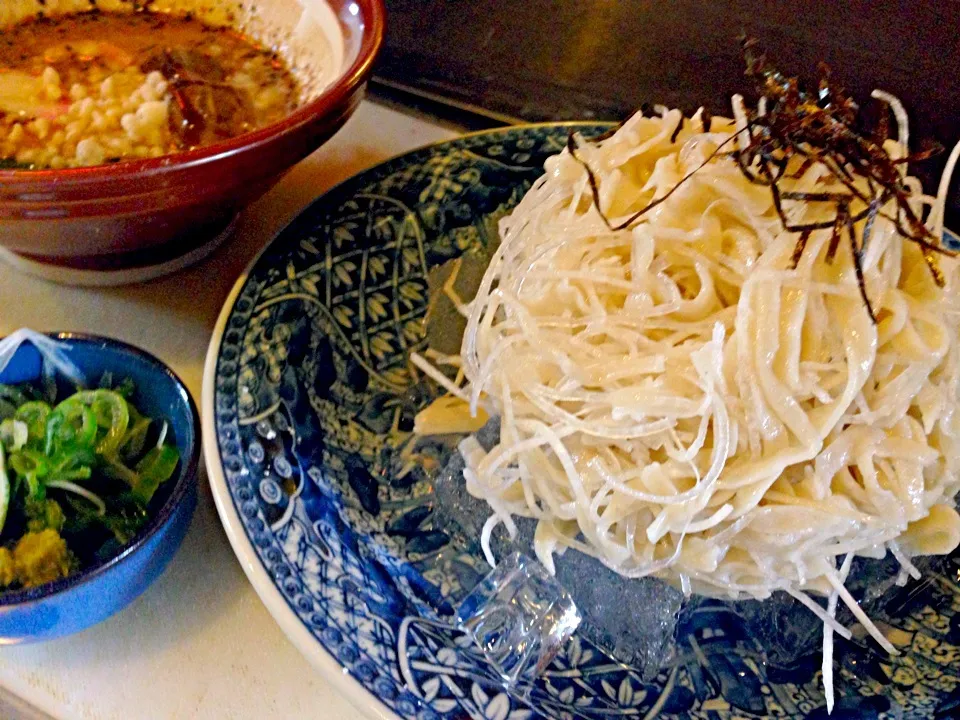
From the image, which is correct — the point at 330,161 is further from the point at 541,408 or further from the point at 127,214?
the point at 541,408

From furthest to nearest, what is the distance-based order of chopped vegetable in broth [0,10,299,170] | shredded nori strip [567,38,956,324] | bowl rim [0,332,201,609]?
chopped vegetable in broth [0,10,299,170] < shredded nori strip [567,38,956,324] < bowl rim [0,332,201,609]

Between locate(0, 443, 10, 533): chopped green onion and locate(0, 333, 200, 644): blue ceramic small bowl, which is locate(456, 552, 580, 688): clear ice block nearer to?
locate(0, 333, 200, 644): blue ceramic small bowl

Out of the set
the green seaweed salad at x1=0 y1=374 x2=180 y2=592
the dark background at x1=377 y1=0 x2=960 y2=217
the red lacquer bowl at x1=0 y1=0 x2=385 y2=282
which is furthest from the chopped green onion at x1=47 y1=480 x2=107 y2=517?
the dark background at x1=377 y1=0 x2=960 y2=217

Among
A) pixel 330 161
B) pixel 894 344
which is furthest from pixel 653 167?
pixel 330 161

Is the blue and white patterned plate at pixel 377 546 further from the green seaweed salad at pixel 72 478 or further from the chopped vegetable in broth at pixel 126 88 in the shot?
the chopped vegetable in broth at pixel 126 88

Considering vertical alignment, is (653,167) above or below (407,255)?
above

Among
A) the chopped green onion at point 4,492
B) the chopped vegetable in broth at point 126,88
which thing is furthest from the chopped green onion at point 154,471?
the chopped vegetable in broth at point 126,88
